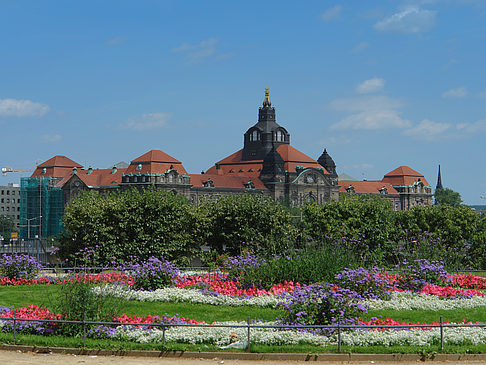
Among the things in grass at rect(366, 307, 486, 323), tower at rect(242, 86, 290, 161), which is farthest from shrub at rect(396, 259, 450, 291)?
tower at rect(242, 86, 290, 161)

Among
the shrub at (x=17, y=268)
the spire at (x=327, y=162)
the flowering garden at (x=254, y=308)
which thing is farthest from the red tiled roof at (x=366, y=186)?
the flowering garden at (x=254, y=308)

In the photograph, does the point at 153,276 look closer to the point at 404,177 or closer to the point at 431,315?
the point at 431,315

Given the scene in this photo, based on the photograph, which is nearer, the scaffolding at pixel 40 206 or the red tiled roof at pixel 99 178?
the scaffolding at pixel 40 206

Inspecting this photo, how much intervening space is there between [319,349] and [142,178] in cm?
13043

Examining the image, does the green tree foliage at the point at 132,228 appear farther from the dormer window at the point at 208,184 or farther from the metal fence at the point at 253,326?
the dormer window at the point at 208,184

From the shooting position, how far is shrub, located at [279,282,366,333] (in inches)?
773

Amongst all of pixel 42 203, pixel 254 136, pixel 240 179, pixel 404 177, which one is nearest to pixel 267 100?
pixel 254 136

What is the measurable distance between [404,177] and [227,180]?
173 feet

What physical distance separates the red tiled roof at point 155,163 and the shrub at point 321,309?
127118 millimetres

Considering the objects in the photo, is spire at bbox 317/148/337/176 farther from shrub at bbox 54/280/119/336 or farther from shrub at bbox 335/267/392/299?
shrub at bbox 54/280/119/336

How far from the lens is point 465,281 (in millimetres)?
30156

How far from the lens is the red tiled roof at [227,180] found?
6299 inches

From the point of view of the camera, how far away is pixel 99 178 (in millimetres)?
155625

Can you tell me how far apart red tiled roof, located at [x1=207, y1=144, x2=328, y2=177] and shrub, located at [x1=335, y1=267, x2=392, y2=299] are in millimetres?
140153
